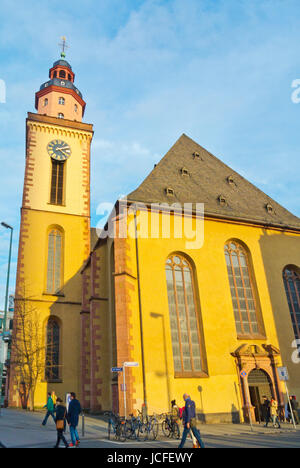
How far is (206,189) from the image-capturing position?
2181 cm

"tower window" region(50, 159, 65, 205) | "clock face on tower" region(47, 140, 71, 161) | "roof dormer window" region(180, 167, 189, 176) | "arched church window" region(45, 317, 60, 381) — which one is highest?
"clock face on tower" region(47, 140, 71, 161)

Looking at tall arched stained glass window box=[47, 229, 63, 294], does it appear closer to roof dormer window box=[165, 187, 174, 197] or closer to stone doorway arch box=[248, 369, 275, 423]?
roof dormer window box=[165, 187, 174, 197]

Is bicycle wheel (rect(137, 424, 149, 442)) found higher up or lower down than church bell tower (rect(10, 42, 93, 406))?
lower down

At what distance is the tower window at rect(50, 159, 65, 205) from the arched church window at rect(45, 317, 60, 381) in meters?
8.90

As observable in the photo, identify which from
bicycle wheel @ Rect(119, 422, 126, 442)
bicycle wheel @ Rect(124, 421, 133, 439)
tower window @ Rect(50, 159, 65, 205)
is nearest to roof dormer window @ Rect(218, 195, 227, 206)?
tower window @ Rect(50, 159, 65, 205)

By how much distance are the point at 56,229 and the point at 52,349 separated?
8362 mm

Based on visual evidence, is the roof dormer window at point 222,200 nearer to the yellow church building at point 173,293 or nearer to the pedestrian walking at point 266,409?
the yellow church building at point 173,293

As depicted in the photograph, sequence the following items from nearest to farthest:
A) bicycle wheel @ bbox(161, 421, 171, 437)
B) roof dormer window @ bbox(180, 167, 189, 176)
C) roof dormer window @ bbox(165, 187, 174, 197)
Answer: bicycle wheel @ bbox(161, 421, 171, 437) → roof dormer window @ bbox(165, 187, 174, 197) → roof dormer window @ bbox(180, 167, 189, 176)

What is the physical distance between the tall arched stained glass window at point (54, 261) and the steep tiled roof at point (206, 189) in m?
9.43

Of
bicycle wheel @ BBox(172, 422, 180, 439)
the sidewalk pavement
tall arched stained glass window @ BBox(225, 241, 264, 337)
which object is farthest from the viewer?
tall arched stained glass window @ BBox(225, 241, 264, 337)

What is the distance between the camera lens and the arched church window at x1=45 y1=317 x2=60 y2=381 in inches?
885

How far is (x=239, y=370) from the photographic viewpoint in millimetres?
16766

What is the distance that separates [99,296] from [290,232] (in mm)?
11370
